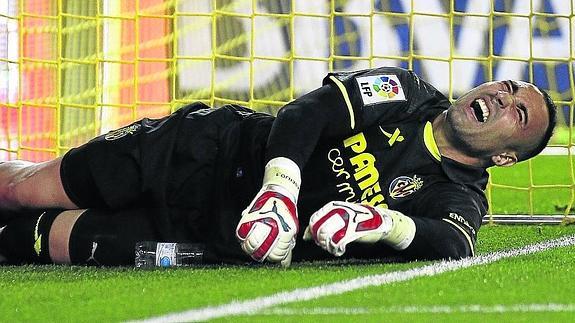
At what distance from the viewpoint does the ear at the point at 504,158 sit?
3.29 m

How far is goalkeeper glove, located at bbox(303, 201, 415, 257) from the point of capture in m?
2.79

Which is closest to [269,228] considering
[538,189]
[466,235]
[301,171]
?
[301,171]

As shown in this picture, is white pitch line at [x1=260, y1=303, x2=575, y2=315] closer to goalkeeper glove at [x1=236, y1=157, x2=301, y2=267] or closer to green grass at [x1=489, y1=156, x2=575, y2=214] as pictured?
goalkeeper glove at [x1=236, y1=157, x2=301, y2=267]

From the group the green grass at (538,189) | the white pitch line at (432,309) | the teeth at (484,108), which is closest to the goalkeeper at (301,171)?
the teeth at (484,108)

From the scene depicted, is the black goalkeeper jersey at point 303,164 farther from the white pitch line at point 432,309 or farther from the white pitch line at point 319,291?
the white pitch line at point 432,309

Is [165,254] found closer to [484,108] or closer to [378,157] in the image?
[378,157]

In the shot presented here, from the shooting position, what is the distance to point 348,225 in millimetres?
2809

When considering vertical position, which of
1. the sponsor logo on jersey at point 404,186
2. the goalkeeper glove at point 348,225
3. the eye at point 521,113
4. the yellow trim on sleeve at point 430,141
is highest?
the eye at point 521,113

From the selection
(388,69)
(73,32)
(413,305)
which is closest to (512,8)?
(73,32)

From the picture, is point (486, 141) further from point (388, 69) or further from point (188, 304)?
point (188, 304)

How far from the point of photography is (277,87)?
20.7 feet

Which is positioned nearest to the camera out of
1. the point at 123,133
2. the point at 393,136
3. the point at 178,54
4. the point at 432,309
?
the point at 432,309

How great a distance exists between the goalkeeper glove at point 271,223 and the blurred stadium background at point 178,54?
2.69 m

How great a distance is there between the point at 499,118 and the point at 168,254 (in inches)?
35.8
